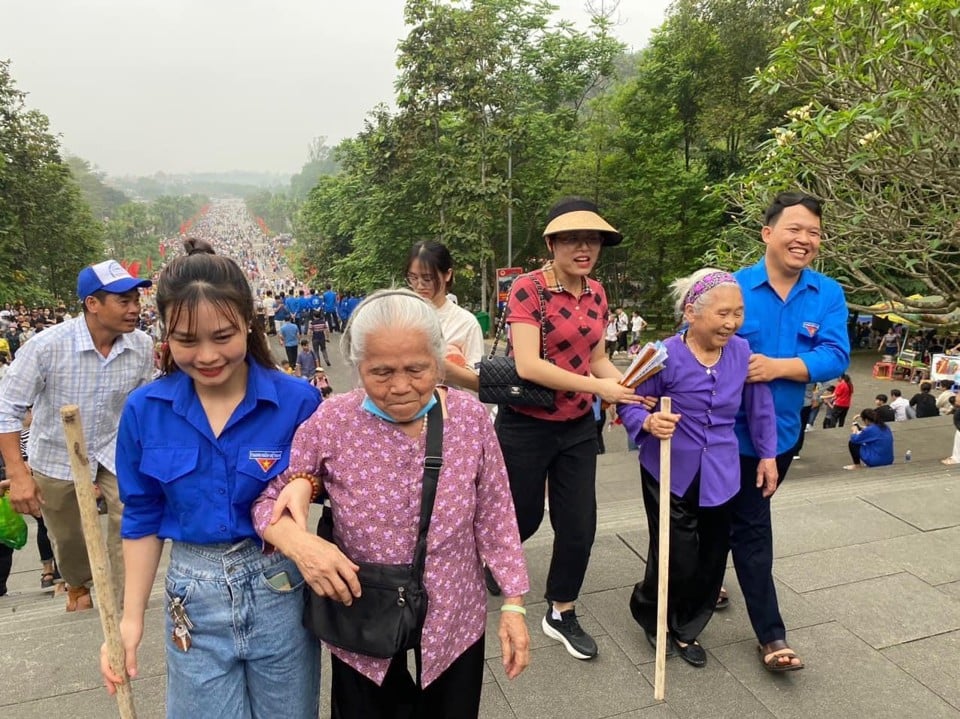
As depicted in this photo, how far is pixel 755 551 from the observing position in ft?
8.11

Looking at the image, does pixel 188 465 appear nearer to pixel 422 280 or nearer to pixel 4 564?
pixel 422 280

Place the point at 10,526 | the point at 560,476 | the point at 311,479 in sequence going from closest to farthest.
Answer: the point at 311,479 < the point at 560,476 < the point at 10,526

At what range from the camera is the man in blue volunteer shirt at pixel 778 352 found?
7.76ft

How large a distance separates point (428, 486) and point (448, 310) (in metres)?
1.62

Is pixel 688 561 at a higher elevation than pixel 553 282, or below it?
below

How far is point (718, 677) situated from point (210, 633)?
6.29 ft

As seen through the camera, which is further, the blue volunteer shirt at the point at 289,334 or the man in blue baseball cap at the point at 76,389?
the blue volunteer shirt at the point at 289,334

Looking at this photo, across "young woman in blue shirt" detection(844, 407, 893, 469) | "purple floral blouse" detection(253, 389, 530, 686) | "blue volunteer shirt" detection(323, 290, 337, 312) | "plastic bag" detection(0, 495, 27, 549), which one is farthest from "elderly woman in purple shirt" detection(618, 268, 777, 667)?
"blue volunteer shirt" detection(323, 290, 337, 312)

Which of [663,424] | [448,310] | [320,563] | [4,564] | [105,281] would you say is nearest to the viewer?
[320,563]

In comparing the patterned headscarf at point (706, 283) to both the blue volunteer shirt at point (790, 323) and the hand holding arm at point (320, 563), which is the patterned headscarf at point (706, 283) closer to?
the blue volunteer shirt at point (790, 323)

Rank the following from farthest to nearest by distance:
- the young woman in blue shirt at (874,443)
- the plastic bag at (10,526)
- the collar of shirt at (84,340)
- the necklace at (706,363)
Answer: the young woman in blue shirt at (874,443) → the plastic bag at (10,526) → the collar of shirt at (84,340) → the necklace at (706,363)

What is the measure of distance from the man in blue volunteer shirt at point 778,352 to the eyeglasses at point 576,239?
64cm

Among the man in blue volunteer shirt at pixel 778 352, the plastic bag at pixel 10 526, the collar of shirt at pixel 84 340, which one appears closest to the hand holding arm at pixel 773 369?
the man in blue volunteer shirt at pixel 778 352

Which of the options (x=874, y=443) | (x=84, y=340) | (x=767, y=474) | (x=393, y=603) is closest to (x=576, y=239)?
(x=767, y=474)
